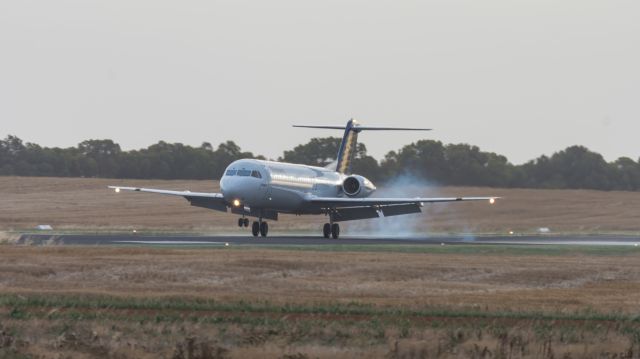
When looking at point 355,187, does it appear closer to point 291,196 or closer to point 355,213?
point 355,213

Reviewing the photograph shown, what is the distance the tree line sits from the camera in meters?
111

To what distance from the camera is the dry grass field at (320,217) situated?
292 ft

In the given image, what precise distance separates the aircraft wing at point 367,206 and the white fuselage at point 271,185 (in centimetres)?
107

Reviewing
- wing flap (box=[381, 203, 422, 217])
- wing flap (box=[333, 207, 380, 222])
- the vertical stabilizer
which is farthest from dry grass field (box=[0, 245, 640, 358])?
the vertical stabilizer

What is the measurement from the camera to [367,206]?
70.9m

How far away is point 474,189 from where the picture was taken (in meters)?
107

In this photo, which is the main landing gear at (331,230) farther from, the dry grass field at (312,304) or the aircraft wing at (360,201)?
the dry grass field at (312,304)

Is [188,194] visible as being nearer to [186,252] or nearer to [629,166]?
[186,252]

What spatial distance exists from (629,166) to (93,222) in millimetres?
69338

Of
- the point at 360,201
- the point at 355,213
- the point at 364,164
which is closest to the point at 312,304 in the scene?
the point at 360,201

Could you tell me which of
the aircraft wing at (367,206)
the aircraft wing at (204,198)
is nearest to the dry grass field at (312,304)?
the aircraft wing at (367,206)

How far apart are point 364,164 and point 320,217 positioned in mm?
19005

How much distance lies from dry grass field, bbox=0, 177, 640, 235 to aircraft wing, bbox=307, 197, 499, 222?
29.0 ft

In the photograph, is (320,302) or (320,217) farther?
(320,217)
